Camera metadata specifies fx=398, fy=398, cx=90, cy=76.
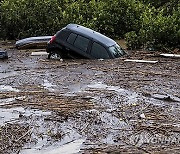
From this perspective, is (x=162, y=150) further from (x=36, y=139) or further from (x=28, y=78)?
(x=28, y=78)

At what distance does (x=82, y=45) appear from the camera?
49.3 feet

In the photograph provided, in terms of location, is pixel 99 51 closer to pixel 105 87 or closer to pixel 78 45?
pixel 78 45

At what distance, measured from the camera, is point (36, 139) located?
6391mm

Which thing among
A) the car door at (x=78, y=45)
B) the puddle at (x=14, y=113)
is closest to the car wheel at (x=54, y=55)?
the car door at (x=78, y=45)

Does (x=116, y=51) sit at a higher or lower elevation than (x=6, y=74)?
higher

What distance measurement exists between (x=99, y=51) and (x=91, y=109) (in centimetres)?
709

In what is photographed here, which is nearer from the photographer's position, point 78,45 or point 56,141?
point 56,141

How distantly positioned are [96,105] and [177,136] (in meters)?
2.28

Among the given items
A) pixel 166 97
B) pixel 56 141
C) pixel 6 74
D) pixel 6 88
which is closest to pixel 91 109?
pixel 56 141

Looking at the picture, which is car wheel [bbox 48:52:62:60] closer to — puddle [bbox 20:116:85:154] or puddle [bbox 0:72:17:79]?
puddle [bbox 0:72:17:79]

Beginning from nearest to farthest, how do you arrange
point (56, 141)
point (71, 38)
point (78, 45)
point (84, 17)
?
point (56, 141) < point (78, 45) < point (71, 38) < point (84, 17)

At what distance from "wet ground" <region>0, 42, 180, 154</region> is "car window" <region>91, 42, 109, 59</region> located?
1.26 metres

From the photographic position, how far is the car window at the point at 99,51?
48.8 ft

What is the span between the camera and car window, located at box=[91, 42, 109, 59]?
48.8 feet
